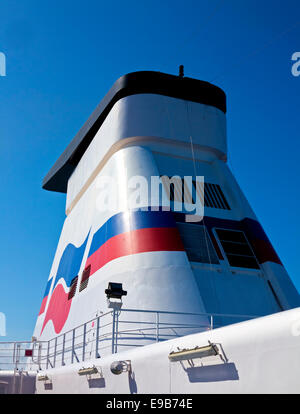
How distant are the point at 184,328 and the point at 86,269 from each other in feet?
15.2

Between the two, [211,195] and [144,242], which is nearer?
[144,242]

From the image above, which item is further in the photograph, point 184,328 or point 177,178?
point 177,178

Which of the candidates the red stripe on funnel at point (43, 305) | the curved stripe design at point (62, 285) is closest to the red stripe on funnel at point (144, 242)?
the curved stripe design at point (62, 285)

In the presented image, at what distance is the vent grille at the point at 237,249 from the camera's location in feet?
38.4

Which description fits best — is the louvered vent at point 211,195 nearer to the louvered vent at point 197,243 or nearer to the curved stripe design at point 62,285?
the louvered vent at point 197,243

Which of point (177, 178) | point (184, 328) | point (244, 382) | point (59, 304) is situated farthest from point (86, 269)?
point (244, 382)

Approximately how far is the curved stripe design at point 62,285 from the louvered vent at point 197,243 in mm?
4116

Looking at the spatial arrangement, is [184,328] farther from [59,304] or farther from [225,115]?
[225,115]

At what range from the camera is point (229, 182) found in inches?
542

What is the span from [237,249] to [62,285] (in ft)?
22.0

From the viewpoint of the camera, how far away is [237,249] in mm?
11969

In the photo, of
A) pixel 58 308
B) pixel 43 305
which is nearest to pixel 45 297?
pixel 43 305

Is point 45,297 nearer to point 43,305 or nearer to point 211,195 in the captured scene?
point 43,305
